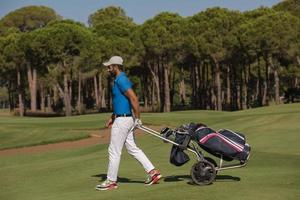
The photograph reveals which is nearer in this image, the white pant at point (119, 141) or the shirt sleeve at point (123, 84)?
the shirt sleeve at point (123, 84)

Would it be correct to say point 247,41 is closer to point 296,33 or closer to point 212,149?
point 296,33

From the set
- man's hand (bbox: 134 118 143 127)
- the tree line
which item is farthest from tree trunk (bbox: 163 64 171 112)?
man's hand (bbox: 134 118 143 127)

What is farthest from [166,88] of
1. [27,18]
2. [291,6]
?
[27,18]

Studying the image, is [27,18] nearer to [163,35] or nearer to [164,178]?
[163,35]

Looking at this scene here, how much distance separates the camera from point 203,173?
9.52m

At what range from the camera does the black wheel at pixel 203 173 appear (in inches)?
375

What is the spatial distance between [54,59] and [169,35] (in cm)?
1216

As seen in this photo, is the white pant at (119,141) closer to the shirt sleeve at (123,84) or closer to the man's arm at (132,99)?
the man's arm at (132,99)

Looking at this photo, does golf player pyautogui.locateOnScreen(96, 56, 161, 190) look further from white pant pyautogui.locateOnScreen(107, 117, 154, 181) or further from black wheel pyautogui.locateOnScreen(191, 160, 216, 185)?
black wheel pyautogui.locateOnScreen(191, 160, 216, 185)

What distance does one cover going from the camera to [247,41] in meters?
55.8

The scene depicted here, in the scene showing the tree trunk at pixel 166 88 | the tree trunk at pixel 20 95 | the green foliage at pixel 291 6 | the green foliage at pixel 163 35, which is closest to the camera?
the green foliage at pixel 163 35

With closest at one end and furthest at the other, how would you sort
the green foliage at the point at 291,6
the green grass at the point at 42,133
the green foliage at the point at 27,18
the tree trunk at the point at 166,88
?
the green grass at the point at 42,133, the tree trunk at the point at 166,88, the green foliage at the point at 291,6, the green foliage at the point at 27,18

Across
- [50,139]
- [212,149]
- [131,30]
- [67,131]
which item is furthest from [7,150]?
[131,30]

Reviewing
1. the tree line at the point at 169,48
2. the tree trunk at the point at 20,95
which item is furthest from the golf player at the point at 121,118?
the tree trunk at the point at 20,95
